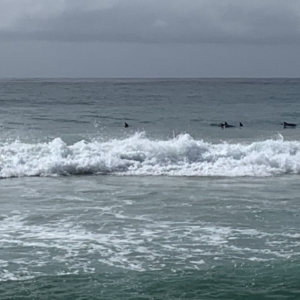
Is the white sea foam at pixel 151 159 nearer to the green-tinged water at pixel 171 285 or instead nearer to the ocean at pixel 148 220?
the ocean at pixel 148 220

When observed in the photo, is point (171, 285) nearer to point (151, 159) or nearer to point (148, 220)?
point (148, 220)

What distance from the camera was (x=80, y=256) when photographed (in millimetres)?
12656

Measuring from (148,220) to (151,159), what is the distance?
32.6 feet

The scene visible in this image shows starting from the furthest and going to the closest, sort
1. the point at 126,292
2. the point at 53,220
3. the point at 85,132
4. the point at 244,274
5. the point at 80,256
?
the point at 85,132
the point at 53,220
the point at 80,256
the point at 244,274
the point at 126,292

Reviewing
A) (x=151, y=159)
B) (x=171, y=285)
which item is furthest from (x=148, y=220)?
(x=151, y=159)

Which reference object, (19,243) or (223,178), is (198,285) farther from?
(223,178)

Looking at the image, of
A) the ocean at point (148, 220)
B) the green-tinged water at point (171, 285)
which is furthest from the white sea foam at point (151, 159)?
the green-tinged water at point (171, 285)

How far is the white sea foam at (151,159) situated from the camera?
Result: 2366 centimetres

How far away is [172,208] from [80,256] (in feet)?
15.9

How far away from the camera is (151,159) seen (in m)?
25.5

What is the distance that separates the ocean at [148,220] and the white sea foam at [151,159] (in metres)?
0.04

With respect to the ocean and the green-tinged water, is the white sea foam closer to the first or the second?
the ocean

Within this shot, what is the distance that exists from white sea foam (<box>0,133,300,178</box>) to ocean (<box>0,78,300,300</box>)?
45 mm

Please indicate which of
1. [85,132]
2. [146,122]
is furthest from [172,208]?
[146,122]
